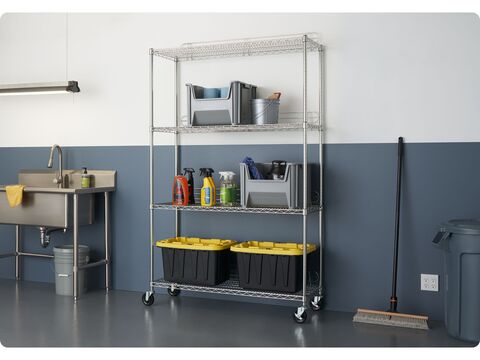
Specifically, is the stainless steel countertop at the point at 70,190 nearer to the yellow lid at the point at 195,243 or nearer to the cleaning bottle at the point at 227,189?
the yellow lid at the point at 195,243

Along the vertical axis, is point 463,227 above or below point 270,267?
above

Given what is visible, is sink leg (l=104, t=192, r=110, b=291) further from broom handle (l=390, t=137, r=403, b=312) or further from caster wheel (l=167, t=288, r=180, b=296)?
broom handle (l=390, t=137, r=403, b=312)

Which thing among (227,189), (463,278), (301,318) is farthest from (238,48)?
(463,278)

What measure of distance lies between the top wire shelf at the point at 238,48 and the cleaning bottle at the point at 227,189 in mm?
925

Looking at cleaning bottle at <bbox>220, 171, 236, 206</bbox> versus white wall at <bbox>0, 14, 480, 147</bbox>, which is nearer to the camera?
white wall at <bbox>0, 14, 480, 147</bbox>

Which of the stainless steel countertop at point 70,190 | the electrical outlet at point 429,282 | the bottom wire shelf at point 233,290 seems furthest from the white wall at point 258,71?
the bottom wire shelf at point 233,290

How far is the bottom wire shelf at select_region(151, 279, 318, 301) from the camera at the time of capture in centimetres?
428

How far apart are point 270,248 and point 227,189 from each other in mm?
525

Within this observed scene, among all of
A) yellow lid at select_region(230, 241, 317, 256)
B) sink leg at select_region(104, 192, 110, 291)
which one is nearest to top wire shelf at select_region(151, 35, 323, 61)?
sink leg at select_region(104, 192, 110, 291)

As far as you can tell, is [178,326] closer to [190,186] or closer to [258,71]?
[190,186]

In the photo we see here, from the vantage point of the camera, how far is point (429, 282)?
428 centimetres

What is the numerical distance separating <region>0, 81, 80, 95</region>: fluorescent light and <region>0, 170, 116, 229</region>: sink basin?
0.69 meters

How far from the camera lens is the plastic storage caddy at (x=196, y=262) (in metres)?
4.46

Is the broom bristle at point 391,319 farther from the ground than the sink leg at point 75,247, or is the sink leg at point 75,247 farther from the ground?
the sink leg at point 75,247
